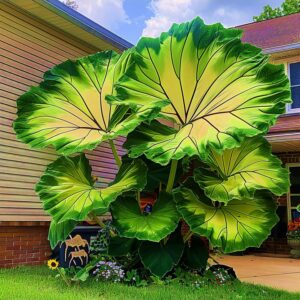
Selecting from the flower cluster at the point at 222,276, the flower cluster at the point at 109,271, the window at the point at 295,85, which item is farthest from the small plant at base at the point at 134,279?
the window at the point at 295,85

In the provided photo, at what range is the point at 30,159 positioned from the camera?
7.27 m

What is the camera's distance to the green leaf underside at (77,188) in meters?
4.97

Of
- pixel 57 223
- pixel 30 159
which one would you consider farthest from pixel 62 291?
pixel 30 159

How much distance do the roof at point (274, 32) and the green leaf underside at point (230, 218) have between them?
254 inches

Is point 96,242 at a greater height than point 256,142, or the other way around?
point 256,142

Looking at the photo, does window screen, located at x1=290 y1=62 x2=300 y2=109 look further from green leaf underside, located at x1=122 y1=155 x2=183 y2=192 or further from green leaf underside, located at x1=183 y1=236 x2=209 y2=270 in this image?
green leaf underside, located at x1=183 y1=236 x2=209 y2=270

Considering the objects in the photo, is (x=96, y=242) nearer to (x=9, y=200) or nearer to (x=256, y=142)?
(x=9, y=200)

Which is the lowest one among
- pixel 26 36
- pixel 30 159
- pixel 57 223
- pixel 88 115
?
pixel 57 223

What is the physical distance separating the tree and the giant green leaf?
2026 centimetres

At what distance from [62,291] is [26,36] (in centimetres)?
415

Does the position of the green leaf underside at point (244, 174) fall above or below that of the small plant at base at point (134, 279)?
above

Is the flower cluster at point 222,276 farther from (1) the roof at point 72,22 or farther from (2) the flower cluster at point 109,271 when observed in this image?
(1) the roof at point 72,22

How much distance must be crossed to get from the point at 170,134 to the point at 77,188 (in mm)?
1289

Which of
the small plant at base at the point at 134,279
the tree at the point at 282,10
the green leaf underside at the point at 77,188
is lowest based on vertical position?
the small plant at base at the point at 134,279
